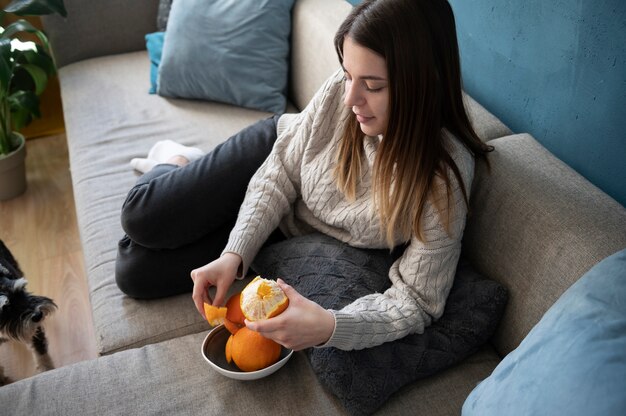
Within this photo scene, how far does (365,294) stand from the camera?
1246 millimetres

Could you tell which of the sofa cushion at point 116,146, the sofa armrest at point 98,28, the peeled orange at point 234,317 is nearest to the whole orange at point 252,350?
the peeled orange at point 234,317

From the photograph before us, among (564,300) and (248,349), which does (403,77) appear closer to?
(564,300)

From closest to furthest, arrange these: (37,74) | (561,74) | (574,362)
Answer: (574,362)
(561,74)
(37,74)

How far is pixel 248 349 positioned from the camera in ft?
3.74

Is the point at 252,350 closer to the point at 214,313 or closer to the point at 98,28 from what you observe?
the point at 214,313

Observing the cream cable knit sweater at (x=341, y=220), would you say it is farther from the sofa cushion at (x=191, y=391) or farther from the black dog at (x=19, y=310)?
the black dog at (x=19, y=310)

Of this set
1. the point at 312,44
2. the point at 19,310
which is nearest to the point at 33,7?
the point at 312,44

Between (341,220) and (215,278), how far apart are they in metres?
0.30

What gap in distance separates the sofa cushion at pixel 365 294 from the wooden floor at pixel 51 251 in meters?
0.89

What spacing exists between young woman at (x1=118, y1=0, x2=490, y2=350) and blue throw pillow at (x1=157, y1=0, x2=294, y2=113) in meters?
0.75

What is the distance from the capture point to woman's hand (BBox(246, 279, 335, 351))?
104cm

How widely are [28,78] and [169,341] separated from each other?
5.57 ft

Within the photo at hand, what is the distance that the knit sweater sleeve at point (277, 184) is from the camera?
136cm

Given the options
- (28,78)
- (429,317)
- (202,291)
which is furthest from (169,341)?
(28,78)
